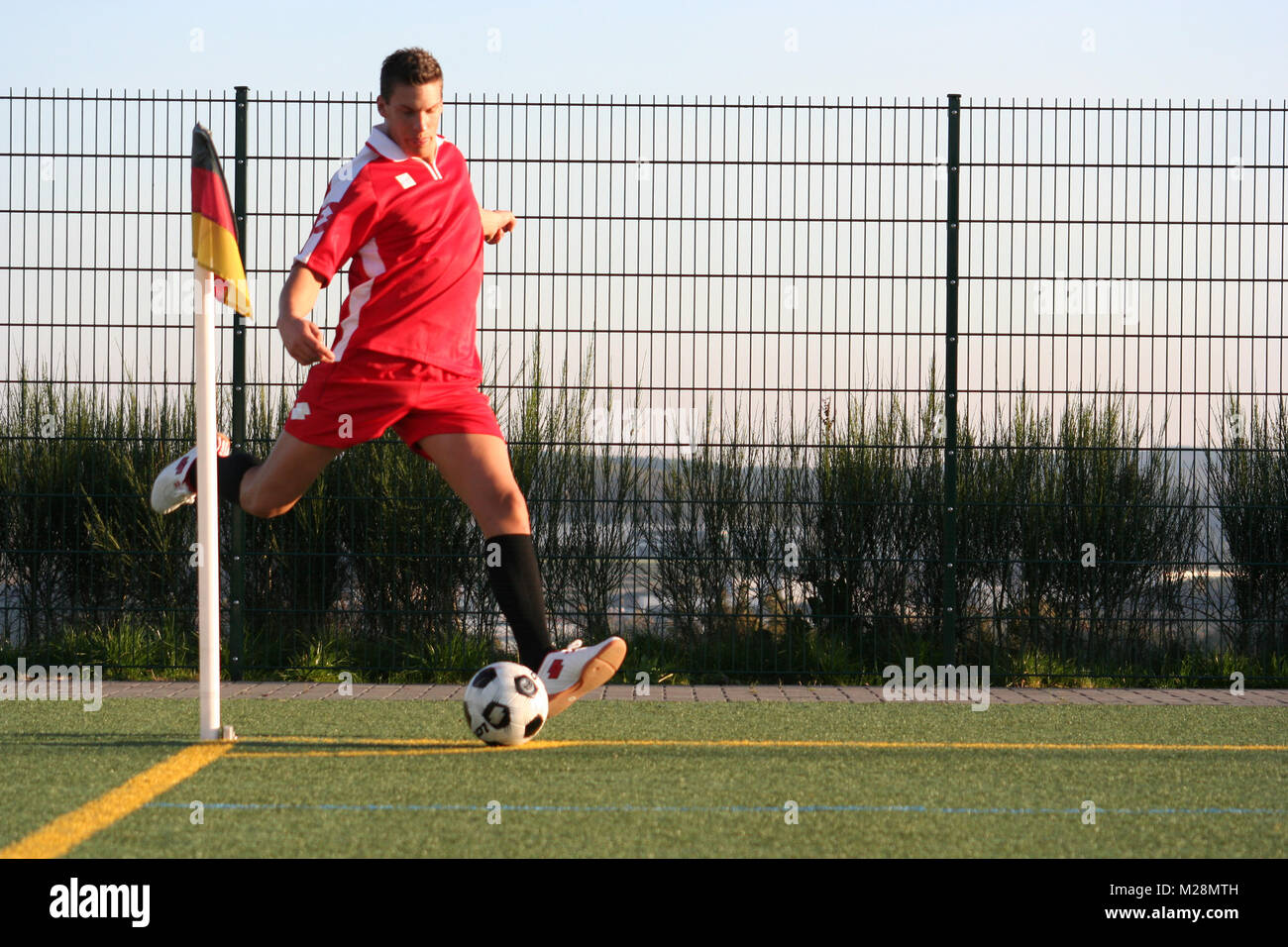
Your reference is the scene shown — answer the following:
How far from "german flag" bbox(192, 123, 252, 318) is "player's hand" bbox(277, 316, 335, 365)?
28cm

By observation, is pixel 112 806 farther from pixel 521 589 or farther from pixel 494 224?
pixel 494 224

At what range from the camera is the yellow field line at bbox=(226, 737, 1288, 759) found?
15.1 ft

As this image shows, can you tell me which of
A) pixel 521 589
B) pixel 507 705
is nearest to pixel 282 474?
pixel 521 589

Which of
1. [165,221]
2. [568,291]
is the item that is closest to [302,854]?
[568,291]

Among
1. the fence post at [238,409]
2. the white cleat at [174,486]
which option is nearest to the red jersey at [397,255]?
the white cleat at [174,486]

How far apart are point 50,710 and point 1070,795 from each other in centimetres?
A: 383

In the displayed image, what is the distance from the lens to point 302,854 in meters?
3.15

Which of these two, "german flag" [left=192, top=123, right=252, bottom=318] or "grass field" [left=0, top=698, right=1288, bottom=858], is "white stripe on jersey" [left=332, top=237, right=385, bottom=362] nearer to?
"german flag" [left=192, top=123, right=252, bottom=318]

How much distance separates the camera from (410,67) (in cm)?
463

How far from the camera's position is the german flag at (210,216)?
4.43 meters

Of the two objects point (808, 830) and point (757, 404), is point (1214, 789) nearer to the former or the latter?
point (808, 830)

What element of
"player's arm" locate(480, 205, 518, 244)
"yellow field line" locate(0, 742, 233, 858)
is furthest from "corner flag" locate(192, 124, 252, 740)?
"player's arm" locate(480, 205, 518, 244)

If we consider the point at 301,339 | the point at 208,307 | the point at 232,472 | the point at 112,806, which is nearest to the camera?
the point at 112,806

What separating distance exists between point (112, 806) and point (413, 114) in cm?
237
